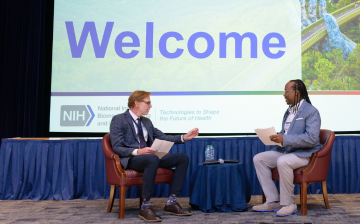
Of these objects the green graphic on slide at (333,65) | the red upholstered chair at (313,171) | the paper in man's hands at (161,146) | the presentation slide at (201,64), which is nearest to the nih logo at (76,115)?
the presentation slide at (201,64)

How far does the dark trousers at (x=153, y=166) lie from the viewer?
122 inches

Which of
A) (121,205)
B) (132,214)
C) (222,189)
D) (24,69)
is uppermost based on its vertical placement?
(24,69)

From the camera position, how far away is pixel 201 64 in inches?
180

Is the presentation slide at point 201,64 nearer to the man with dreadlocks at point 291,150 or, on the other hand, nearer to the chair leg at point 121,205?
the man with dreadlocks at point 291,150

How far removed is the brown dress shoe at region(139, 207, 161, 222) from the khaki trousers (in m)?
1.13

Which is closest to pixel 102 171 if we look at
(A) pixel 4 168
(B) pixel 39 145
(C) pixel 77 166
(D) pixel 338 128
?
(C) pixel 77 166

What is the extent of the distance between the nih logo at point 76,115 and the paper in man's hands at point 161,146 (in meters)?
1.60

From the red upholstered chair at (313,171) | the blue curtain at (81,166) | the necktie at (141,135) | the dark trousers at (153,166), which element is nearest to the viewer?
the dark trousers at (153,166)

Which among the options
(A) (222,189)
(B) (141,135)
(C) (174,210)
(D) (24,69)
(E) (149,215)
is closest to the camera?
(E) (149,215)

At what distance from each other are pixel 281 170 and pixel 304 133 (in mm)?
420

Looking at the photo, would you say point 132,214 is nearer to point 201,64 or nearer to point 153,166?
point 153,166

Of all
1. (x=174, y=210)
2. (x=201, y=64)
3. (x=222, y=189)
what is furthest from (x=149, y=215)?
(x=201, y=64)

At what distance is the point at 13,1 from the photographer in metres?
4.96

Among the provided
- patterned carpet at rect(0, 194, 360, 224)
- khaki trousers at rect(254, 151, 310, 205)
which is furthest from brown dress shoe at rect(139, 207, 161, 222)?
khaki trousers at rect(254, 151, 310, 205)
